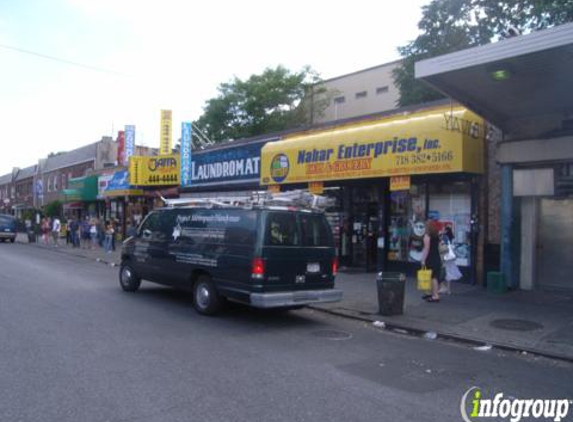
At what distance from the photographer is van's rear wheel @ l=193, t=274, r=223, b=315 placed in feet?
31.6

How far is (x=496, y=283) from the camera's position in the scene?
12.4m

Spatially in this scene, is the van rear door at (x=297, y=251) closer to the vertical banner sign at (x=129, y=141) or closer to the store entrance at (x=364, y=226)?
the store entrance at (x=364, y=226)

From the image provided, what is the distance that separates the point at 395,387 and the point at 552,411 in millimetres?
1552

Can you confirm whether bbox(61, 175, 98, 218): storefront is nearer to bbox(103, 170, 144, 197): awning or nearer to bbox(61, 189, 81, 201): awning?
bbox(61, 189, 81, 201): awning

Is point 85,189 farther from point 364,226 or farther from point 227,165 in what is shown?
point 364,226

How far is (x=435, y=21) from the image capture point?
28.8 meters

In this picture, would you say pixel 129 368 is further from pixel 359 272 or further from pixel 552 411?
pixel 359 272

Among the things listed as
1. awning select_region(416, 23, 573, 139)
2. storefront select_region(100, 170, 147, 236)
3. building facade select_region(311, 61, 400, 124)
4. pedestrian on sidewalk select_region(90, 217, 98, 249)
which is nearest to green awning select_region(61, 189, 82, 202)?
storefront select_region(100, 170, 147, 236)

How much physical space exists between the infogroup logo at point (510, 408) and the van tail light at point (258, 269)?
155 inches

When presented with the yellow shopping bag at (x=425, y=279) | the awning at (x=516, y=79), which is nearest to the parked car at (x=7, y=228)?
the yellow shopping bag at (x=425, y=279)

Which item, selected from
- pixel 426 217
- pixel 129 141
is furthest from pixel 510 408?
pixel 129 141

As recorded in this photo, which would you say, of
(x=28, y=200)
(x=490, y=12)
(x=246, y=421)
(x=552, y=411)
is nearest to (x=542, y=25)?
(x=490, y=12)

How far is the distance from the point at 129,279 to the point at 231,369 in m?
6.82

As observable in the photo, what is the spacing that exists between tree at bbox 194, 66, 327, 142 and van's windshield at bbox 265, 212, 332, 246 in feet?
106
